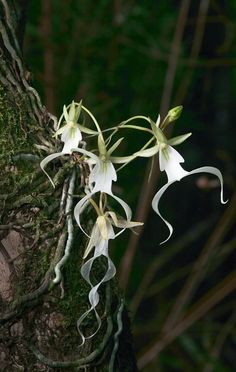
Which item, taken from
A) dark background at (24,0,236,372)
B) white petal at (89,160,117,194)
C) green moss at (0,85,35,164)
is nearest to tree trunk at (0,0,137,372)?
green moss at (0,85,35,164)

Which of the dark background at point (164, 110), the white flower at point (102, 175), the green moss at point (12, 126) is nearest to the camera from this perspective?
the white flower at point (102, 175)

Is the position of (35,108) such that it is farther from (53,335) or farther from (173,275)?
(173,275)

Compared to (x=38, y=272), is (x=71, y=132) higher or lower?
higher

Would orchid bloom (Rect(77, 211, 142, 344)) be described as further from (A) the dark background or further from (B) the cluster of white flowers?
(A) the dark background

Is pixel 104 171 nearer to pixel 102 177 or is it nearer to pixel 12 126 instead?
pixel 102 177

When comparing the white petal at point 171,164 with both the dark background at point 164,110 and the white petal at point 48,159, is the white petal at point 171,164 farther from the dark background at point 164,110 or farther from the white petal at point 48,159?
the dark background at point 164,110

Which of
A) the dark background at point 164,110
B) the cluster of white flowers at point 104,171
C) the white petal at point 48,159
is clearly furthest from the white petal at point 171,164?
the dark background at point 164,110

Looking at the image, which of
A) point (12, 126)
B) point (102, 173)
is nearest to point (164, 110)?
point (12, 126)
